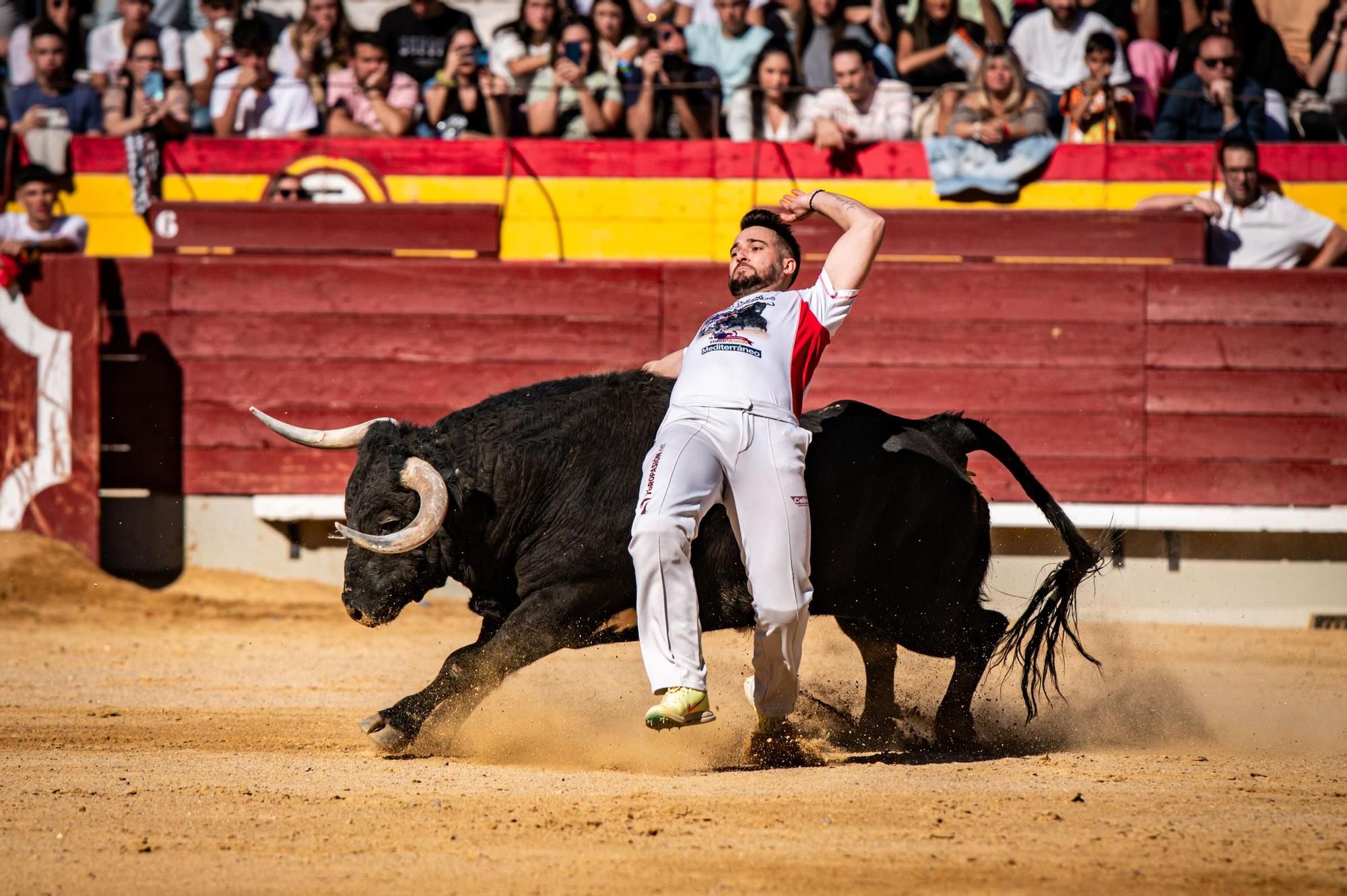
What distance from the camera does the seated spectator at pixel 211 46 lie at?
8.39 metres

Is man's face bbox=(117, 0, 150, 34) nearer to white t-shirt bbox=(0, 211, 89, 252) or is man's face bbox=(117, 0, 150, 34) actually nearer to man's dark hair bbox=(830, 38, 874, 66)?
white t-shirt bbox=(0, 211, 89, 252)

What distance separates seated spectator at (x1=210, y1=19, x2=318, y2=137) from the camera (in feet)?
26.5

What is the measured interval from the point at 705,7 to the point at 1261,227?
10.9 feet

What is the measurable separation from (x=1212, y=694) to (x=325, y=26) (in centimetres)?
605

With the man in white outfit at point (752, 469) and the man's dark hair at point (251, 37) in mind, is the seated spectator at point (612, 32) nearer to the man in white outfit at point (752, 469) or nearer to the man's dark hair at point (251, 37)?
the man's dark hair at point (251, 37)

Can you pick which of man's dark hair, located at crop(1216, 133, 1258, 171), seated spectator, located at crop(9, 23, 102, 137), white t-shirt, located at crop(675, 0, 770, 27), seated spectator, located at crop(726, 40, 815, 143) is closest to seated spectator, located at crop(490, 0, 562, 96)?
white t-shirt, located at crop(675, 0, 770, 27)

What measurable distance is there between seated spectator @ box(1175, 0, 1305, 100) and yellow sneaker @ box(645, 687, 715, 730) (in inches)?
233

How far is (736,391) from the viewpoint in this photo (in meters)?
3.55

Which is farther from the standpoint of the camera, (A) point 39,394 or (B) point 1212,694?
(A) point 39,394

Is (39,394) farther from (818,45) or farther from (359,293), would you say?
(818,45)

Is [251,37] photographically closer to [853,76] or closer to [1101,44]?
[853,76]

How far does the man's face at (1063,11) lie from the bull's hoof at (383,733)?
19.5 feet

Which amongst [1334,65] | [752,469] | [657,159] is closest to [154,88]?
[657,159]

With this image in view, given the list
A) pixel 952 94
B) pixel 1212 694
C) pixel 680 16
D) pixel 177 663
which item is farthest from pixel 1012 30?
pixel 177 663
